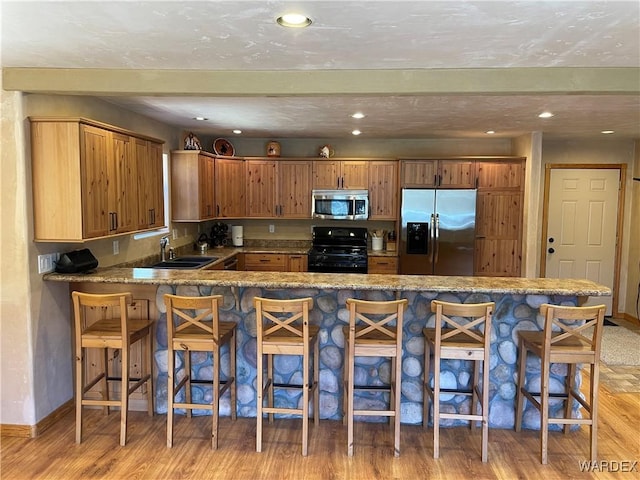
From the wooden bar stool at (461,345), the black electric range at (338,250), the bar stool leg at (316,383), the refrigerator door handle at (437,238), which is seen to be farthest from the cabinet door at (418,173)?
the bar stool leg at (316,383)

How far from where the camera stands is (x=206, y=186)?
559 centimetres

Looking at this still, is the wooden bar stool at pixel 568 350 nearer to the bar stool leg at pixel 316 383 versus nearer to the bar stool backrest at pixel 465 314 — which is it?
the bar stool backrest at pixel 465 314

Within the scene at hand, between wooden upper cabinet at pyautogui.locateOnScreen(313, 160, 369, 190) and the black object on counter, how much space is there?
3366 mm

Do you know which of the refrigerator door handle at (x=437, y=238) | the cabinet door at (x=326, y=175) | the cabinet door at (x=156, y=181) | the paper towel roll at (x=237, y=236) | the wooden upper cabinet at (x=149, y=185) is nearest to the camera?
the wooden upper cabinet at (x=149, y=185)

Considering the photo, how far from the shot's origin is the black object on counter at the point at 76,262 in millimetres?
3227

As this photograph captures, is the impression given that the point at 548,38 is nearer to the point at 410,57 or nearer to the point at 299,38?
the point at 410,57

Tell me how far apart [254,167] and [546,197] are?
3962mm

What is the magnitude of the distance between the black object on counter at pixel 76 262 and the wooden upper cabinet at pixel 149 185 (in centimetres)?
64

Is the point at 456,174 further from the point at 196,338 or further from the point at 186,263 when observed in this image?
the point at 196,338

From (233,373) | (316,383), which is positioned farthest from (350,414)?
(233,373)

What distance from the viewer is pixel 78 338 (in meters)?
2.99

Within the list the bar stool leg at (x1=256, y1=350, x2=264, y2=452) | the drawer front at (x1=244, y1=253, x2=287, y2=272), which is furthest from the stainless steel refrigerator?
the bar stool leg at (x1=256, y1=350, x2=264, y2=452)

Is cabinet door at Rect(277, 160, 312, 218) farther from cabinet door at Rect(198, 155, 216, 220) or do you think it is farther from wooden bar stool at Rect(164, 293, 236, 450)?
wooden bar stool at Rect(164, 293, 236, 450)

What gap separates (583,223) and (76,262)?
6.10 metres
